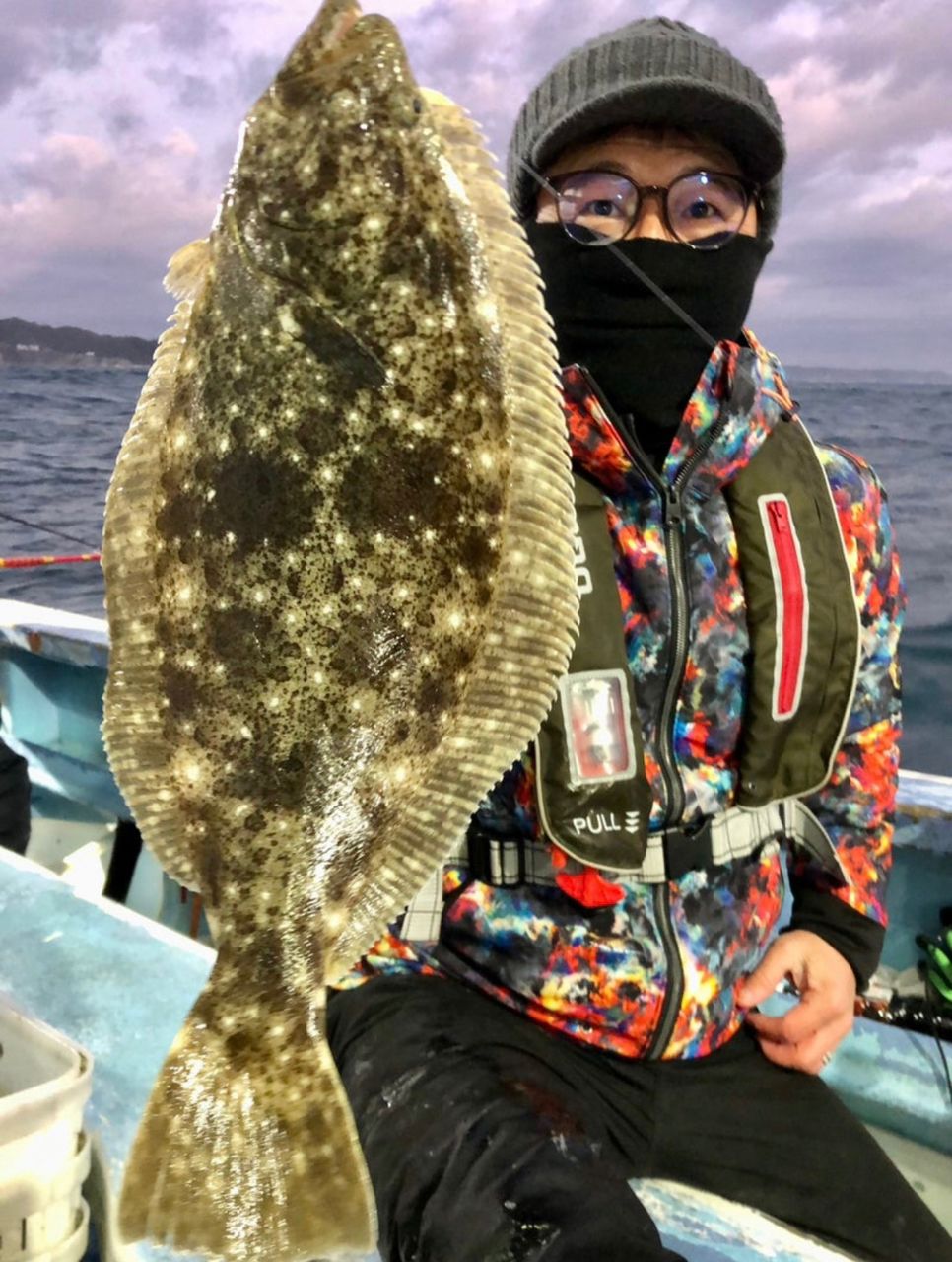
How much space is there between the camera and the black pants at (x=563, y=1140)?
5.28 ft

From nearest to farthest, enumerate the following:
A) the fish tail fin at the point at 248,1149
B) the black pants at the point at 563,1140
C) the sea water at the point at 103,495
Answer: the fish tail fin at the point at 248,1149
the black pants at the point at 563,1140
the sea water at the point at 103,495

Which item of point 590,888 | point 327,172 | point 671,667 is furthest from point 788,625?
point 327,172

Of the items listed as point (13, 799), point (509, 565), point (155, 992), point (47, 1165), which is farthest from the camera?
point (13, 799)

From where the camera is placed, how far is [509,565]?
4.61 feet

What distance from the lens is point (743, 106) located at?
6.73 feet

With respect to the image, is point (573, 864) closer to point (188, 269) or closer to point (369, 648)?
point (369, 648)

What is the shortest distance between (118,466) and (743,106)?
1.62m

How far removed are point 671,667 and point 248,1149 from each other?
1.33 meters

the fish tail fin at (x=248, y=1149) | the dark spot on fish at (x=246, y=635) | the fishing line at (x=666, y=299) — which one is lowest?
the fish tail fin at (x=248, y=1149)

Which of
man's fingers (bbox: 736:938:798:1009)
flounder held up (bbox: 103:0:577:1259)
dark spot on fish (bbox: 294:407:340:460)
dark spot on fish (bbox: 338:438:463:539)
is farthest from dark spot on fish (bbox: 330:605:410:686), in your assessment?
man's fingers (bbox: 736:938:798:1009)

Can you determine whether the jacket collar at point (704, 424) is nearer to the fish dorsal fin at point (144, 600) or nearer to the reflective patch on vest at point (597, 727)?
the reflective patch on vest at point (597, 727)

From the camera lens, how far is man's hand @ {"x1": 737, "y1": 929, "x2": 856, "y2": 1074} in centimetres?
229

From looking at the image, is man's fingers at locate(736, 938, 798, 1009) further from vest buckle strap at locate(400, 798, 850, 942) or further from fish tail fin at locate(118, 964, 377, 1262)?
fish tail fin at locate(118, 964, 377, 1262)

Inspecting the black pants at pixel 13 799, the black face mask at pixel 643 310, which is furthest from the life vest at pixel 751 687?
the black pants at pixel 13 799
